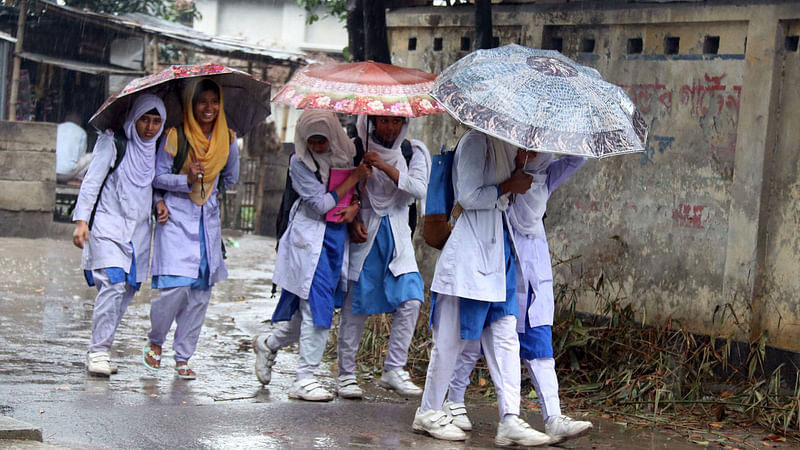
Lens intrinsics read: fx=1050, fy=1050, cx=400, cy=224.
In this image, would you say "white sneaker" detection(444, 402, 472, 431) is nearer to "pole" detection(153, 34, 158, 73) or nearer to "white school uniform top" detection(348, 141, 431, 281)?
"white school uniform top" detection(348, 141, 431, 281)

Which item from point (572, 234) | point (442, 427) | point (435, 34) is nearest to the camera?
point (442, 427)

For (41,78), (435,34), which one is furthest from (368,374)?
(41,78)

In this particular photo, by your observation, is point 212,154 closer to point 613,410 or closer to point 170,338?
point 170,338

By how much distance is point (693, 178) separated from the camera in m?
6.86

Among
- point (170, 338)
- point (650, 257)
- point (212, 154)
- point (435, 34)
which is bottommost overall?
point (170, 338)

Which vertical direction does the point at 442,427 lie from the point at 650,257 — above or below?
below

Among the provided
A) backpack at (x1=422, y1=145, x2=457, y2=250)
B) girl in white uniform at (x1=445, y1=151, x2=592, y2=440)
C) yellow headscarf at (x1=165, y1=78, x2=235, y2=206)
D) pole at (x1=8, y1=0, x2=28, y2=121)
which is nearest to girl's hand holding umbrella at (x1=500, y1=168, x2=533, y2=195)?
girl in white uniform at (x1=445, y1=151, x2=592, y2=440)

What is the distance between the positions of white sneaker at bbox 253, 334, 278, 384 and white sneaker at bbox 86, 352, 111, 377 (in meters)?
0.87

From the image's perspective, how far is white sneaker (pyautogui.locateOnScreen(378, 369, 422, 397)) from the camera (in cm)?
606

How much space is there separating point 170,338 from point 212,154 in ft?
7.15

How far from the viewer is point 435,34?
845 centimetres

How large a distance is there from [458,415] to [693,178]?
8.47ft

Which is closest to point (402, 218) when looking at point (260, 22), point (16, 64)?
point (16, 64)

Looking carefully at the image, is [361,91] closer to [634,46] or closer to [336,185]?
[336,185]
